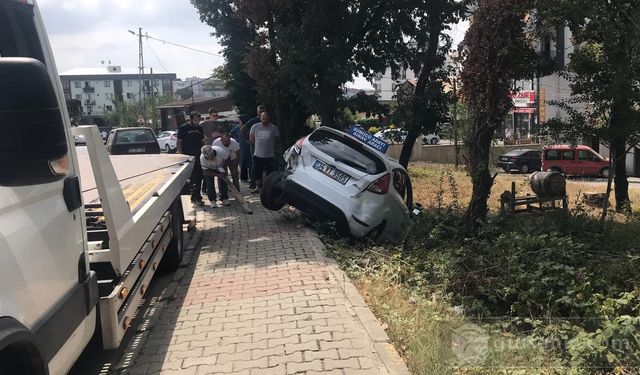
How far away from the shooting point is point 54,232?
106 inches

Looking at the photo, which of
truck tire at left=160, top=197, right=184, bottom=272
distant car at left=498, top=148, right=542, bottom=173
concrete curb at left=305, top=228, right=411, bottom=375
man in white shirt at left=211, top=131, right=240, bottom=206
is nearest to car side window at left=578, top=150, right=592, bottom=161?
distant car at left=498, top=148, right=542, bottom=173

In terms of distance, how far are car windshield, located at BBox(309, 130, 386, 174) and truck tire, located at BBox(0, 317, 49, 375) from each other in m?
5.71

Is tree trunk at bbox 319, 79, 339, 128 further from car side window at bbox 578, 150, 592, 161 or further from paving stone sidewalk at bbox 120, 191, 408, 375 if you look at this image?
car side window at bbox 578, 150, 592, 161

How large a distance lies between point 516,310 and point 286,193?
3.83m

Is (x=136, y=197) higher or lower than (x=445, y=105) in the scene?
lower

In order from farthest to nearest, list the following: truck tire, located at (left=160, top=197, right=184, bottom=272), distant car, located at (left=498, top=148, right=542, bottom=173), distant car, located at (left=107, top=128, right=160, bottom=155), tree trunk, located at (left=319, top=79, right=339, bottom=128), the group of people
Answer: distant car, located at (left=498, top=148, right=542, bottom=173) < distant car, located at (left=107, top=128, right=160, bottom=155) < tree trunk, located at (left=319, top=79, right=339, bottom=128) < the group of people < truck tire, located at (left=160, top=197, right=184, bottom=272)

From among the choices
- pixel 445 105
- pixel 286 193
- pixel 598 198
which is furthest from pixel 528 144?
pixel 286 193

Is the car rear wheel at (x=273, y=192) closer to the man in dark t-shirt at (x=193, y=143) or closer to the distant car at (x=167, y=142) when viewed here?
the man in dark t-shirt at (x=193, y=143)

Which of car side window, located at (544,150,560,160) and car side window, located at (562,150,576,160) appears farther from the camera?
car side window, located at (544,150,560,160)

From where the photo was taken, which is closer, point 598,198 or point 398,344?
point 398,344

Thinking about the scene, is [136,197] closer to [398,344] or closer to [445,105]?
[398,344]

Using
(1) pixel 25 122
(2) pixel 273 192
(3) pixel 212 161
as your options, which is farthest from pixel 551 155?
(1) pixel 25 122

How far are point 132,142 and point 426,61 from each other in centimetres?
984

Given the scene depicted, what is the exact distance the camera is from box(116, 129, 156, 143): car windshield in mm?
17875
